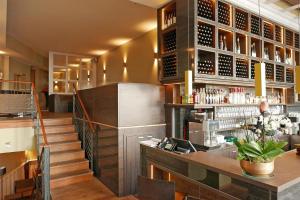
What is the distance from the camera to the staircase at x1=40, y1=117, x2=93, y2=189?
15.4ft

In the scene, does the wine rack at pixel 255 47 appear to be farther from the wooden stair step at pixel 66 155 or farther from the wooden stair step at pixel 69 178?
the wooden stair step at pixel 66 155

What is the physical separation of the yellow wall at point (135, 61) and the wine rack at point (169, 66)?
131 cm

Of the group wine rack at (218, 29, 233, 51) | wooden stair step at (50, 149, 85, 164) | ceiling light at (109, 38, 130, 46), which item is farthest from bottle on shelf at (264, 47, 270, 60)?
wooden stair step at (50, 149, 85, 164)

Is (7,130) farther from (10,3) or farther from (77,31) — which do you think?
(77,31)

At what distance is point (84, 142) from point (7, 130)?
188cm

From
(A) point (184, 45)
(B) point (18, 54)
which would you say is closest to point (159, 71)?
(A) point (184, 45)

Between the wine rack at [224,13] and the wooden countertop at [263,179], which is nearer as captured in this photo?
the wooden countertop at [263,179]

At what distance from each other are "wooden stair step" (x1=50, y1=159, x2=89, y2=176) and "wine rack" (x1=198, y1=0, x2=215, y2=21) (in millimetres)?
4169

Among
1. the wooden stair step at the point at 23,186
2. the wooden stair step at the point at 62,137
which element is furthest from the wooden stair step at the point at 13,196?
the wooden stair step at the point at 62,137

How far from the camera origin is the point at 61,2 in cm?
481

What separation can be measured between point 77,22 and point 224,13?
4.06 m

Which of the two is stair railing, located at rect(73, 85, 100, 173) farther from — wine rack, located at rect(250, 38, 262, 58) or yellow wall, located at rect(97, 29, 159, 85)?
wine rack, located at rect(250, 38, 262, 58)

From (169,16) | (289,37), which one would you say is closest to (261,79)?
(169,16)

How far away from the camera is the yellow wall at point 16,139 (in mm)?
5258
